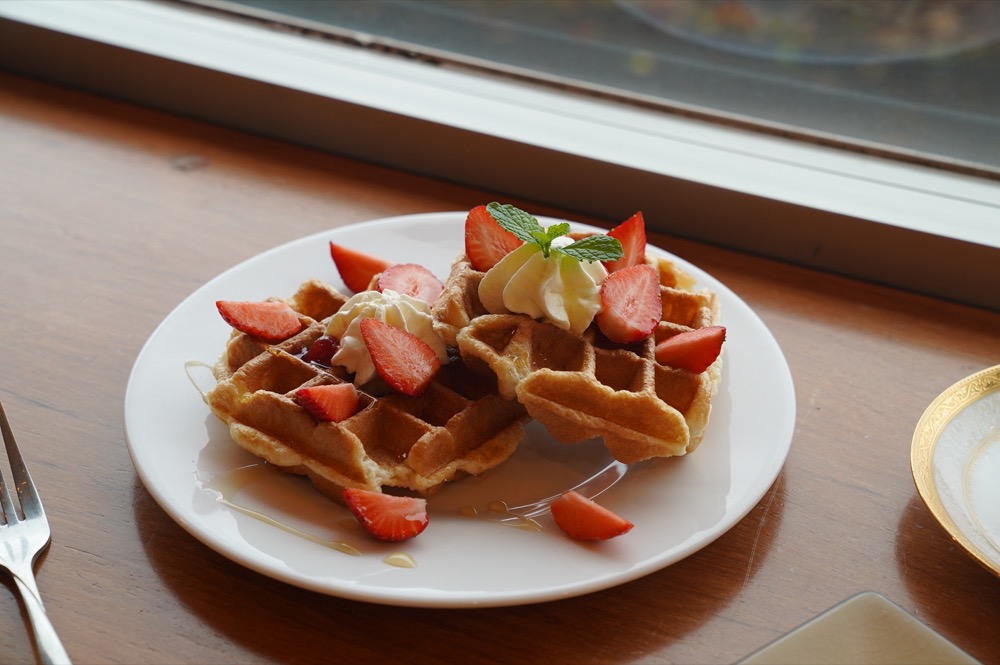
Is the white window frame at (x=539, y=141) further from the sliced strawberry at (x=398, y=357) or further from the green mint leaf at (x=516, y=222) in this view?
the sliced strawberry at (x=398, y=357)

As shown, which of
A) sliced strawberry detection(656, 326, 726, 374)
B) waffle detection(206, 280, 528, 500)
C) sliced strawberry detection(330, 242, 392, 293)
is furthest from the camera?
sliced strawberry detection(330, 242, 392, 293)

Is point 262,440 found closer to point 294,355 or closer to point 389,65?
point 294,355

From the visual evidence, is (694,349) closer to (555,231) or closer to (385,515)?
(555,231)

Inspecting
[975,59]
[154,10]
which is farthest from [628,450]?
[154,10]

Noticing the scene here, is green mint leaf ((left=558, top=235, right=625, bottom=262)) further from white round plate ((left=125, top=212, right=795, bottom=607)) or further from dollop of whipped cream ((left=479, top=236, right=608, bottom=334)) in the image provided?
white round plate ((left=125, top=212, right=795, bottom=607))

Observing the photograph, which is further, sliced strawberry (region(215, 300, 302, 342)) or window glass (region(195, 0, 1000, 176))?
window glass (region(195, 0, 1000, 176))

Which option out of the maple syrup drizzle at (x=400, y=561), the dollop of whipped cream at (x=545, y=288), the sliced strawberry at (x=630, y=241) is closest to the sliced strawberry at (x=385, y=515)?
the maple syrup drizzle at (x=400, y=561)

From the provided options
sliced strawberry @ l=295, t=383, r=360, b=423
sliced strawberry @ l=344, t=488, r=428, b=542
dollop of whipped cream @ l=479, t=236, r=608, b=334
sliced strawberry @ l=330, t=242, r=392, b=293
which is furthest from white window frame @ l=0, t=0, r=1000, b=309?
sliced strawberry @ l=344, t=488, r=428, b=542

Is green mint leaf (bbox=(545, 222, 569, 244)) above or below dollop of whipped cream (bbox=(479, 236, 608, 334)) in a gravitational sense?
above
